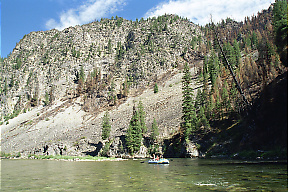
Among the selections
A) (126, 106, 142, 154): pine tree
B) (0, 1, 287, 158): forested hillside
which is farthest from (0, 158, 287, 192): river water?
(126, 106, 142, 154): pine tree

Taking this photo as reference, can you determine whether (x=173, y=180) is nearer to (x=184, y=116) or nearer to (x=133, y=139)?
(x=184, y=116)

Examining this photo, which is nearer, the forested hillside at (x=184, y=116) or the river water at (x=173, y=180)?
the river water at (x=173, y=180)

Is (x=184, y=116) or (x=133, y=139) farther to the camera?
(x=133, y=139)

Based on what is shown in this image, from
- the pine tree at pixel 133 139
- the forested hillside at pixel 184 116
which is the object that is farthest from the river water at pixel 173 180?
the pine tree at pixel 133 139

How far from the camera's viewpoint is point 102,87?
197250 mm

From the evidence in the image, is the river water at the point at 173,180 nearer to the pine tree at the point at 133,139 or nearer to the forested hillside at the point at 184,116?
the forested hillside at the point at 184,116

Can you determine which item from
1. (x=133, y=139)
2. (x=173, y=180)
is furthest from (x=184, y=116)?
(x=173, y=180)

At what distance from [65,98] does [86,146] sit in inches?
4119

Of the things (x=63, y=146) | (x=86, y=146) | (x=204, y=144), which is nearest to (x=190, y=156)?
(x=204, y=144)

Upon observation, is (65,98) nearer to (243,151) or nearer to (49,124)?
(49,124)

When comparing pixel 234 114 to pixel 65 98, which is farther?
pixel 65 98

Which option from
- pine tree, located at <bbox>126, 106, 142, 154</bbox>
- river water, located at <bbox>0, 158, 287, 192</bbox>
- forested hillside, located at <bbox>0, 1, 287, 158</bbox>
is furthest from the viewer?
pine tree, located at <bbox>126, 106, 142, 154</bbox>

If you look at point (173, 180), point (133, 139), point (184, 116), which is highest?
point (184, 116)

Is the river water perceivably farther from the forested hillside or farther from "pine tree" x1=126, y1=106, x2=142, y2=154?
"pine tree" x1=126, y1=106, x2=142, y2=154
